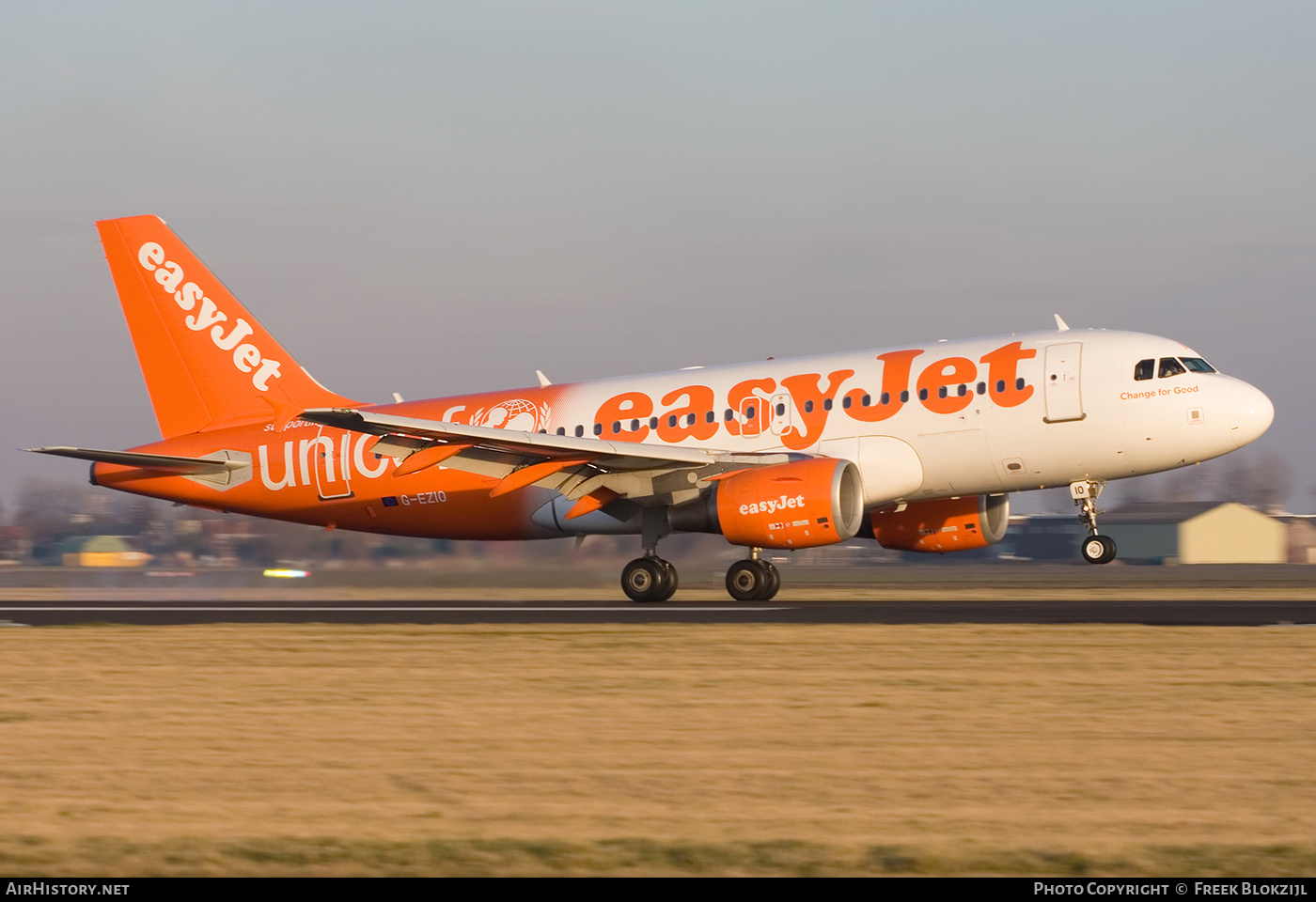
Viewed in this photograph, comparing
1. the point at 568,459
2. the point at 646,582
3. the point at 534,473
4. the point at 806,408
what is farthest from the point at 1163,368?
the point at 534,473

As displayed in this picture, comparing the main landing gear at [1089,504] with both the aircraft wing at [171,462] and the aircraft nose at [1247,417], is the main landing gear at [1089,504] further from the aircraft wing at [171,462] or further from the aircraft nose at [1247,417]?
the aircraft wing at [171,462]

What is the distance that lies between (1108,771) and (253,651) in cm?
1122

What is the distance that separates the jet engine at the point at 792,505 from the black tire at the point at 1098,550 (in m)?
4.23

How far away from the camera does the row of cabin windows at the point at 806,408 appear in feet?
85.6

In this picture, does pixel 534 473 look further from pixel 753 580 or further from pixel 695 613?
pixel 695 613

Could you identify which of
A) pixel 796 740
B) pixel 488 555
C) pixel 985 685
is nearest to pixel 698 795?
pixel 796 740

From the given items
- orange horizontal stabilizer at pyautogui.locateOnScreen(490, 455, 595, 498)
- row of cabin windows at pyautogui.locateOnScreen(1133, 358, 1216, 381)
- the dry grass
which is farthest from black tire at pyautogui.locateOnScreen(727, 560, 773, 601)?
the dry grass

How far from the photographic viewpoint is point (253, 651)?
56.9ft

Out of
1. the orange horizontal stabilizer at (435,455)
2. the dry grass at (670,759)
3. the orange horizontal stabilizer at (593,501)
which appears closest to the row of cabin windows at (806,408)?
the orange horizontal stabilizer at (593,501)

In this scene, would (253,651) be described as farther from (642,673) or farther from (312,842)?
(312,842)

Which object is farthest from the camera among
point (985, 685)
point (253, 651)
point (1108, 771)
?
point (253, 651)

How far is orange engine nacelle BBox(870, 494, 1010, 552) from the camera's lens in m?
28.8

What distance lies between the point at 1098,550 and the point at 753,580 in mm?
6264

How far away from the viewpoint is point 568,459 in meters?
26.6
